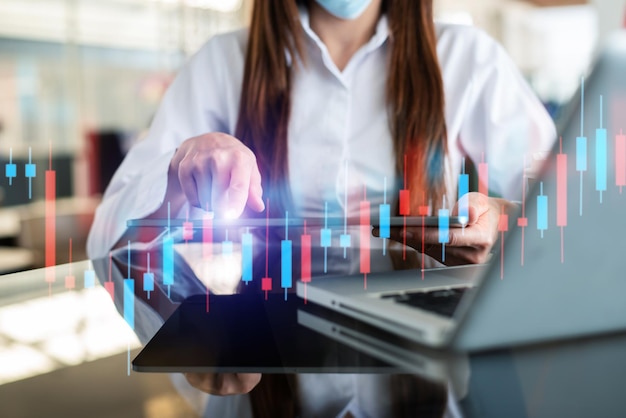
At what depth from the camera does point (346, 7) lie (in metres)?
0.81

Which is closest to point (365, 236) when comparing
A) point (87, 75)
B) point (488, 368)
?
point (488, 368)

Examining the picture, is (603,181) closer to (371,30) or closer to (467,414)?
Answer: (467,414)

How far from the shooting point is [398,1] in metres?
0.86

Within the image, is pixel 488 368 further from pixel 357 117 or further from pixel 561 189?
pixel 357 117

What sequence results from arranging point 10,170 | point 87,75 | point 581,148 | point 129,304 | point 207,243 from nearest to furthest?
point 581,148 < point 129,304 < point 207,243 < point 10,170 < point 87,75

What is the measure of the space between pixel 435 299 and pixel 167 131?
24.9 inches

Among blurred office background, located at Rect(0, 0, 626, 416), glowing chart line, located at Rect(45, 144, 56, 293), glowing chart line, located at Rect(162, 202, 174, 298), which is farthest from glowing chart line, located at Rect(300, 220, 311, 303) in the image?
blurred office background, located at Rect(0, 0, 626, 416)

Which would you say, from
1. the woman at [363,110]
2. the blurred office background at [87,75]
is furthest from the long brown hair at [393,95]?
the blurred office background at [87,75]

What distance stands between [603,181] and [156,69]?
3208mm

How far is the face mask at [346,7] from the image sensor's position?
803mm

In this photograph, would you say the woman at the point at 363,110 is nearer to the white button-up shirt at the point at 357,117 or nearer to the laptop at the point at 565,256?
the white button-up shirt at the point at 357,117

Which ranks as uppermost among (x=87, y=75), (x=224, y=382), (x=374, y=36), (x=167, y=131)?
(x=87, y=75)

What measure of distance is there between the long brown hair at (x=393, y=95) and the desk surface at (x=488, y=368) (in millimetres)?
499

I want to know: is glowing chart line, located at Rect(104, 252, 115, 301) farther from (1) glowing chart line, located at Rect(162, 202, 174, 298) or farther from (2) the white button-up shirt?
(2) the white button-up shirt
